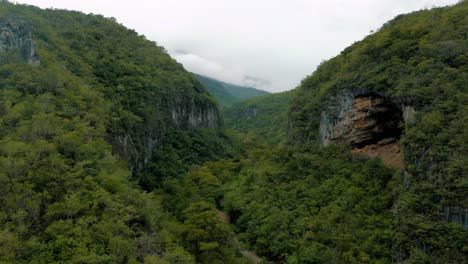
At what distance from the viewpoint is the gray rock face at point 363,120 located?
36094 mm

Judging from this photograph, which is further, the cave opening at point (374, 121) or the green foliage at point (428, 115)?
the cave opening at point (374, 121)

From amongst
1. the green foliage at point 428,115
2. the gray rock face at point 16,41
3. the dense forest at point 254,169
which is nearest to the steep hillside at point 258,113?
the dense forest at point 254,169

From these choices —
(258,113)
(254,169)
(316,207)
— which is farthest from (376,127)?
(258,113)

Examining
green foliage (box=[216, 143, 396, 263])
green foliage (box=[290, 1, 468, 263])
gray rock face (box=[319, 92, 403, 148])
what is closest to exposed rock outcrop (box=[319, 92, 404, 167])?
gray rock face (box=[319, 92, 403, 148])

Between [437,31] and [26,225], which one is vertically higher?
[437,31]

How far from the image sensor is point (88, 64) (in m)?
51.8

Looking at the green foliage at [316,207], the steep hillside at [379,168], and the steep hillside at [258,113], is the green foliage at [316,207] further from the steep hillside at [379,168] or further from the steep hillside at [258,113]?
the steep hillside at [258,113]

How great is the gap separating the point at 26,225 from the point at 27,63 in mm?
22198

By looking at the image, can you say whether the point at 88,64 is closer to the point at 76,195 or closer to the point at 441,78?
the point at 76,195

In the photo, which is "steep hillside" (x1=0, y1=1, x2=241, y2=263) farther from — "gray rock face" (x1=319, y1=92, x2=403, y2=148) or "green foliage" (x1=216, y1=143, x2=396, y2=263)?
"gray rock face" (x1=319, y1=92, x2=403, y2=148)

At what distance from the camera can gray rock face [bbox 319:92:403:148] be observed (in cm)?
3609

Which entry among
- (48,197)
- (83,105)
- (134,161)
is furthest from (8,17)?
(48,197)

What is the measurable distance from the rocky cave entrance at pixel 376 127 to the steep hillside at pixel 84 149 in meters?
16.3

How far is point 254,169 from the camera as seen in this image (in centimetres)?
4566
